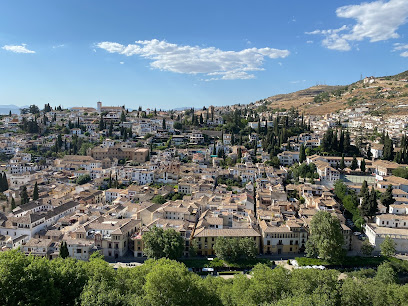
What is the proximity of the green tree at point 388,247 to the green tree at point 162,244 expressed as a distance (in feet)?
50.9

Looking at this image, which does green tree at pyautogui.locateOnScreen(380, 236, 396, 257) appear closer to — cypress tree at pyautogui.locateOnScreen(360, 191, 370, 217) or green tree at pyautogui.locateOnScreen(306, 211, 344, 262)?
green tree at pyautogui.locateOnScreen(306, 211, 344, 262)

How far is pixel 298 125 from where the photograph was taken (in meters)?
62.4

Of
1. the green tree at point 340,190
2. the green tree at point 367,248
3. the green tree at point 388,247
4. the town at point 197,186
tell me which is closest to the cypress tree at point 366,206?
the town at point 197,186

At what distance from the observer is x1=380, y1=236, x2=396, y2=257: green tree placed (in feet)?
84.6

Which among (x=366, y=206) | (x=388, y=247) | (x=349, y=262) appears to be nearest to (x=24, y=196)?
(x=349, y=262)

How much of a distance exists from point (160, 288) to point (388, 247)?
19948 millimetres

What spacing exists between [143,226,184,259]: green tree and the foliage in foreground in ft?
18.6

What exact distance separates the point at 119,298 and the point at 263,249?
1575cm

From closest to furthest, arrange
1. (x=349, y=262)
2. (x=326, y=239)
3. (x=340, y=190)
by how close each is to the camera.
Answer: (x=326, y=239), (x=349, y=262), (x=340, y=190)

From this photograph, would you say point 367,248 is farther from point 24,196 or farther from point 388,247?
point 24,196

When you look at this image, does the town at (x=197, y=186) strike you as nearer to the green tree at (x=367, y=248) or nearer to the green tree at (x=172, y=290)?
the green tree at (x=367, y=248)

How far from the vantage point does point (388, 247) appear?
25797mm

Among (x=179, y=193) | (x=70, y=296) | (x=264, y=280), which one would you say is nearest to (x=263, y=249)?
(x=264, y=280)

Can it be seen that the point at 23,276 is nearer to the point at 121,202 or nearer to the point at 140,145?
the point at 121,202
